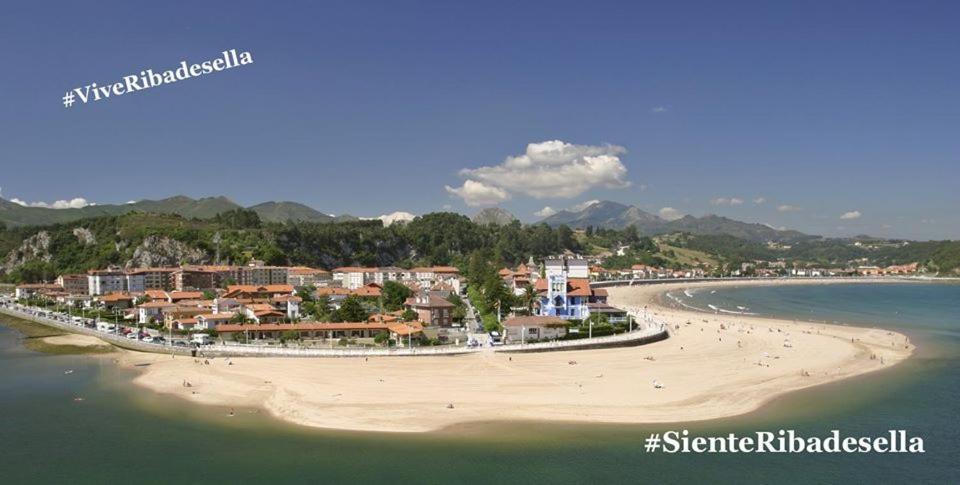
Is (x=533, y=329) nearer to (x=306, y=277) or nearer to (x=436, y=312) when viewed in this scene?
(x=436, y=312)

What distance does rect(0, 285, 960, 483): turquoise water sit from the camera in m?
24.8

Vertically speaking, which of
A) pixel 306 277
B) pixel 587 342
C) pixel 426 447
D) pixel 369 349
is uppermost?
pixel 306 277

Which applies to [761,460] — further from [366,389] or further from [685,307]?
[685,307]

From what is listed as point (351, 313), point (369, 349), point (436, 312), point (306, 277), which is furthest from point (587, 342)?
point (306, 277)

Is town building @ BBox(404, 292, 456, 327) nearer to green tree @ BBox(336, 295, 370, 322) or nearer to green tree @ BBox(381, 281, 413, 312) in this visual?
green tree @ BBox(336, 295, 370, 322)

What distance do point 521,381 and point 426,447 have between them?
12.1 m

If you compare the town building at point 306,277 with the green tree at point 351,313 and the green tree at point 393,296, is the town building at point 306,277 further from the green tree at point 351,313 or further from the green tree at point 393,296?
the green tree at point 351,313

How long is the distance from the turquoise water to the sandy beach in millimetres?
1674

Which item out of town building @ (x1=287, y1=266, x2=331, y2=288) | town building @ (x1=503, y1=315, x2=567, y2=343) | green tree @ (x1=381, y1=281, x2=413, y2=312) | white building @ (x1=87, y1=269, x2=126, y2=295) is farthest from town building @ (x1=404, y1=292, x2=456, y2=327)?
white building @ (x1=87, y1=269, x2=126, y2=295)

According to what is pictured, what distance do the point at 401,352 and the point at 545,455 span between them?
21.9m

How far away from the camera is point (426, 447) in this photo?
27562 mm

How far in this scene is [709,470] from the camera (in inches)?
992

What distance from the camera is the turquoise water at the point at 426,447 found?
Result: 24.8 meters

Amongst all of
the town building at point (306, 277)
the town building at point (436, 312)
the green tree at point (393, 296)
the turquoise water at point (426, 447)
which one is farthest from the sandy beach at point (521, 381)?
Result: the town building at point (306, 277)
